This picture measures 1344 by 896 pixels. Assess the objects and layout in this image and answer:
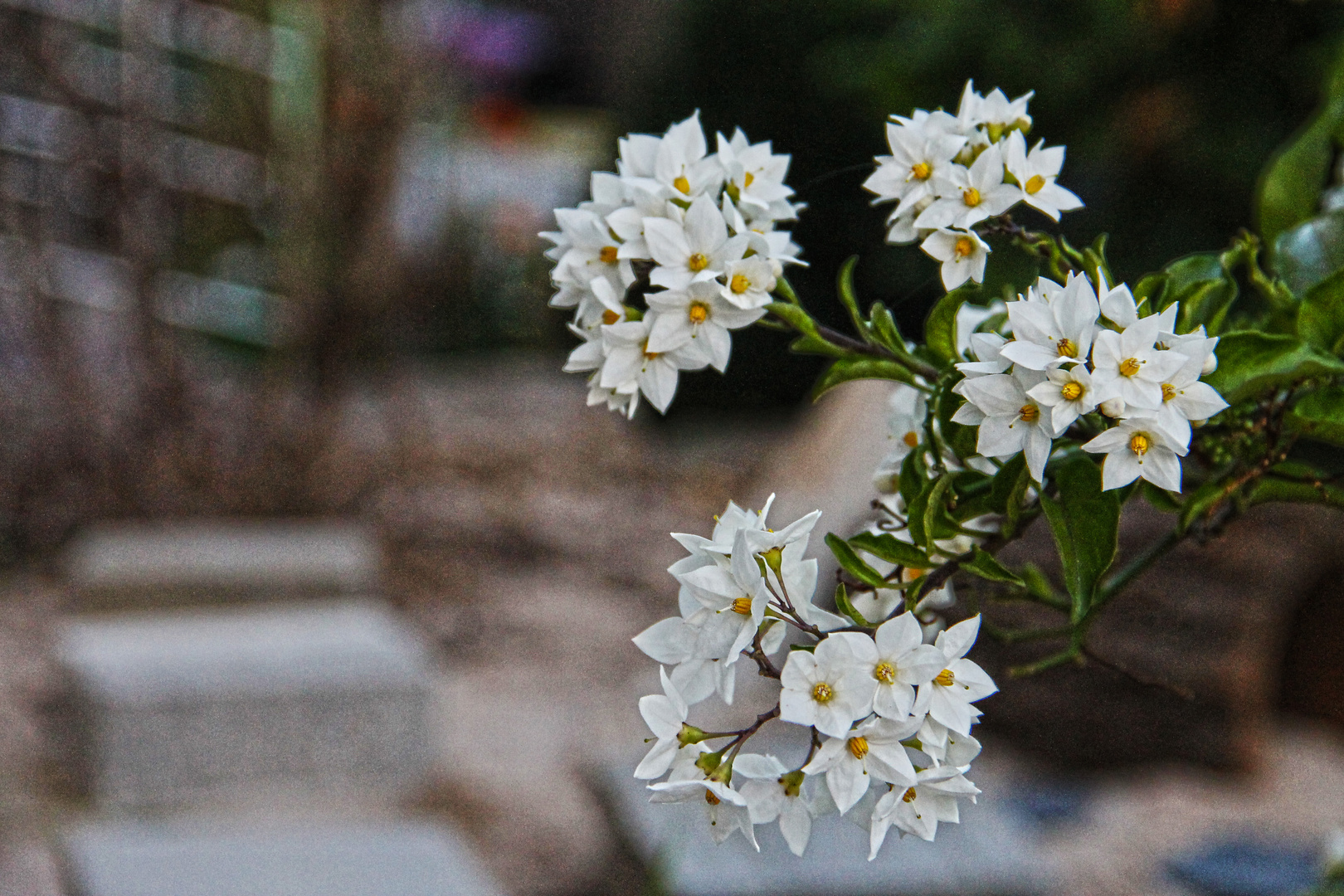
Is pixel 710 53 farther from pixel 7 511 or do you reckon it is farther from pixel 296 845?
pixel 296 845

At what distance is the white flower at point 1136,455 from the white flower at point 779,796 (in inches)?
7.0

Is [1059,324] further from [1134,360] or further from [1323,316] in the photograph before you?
[1323,316]

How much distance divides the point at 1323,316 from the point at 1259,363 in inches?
3.5

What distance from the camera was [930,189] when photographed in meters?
0.66

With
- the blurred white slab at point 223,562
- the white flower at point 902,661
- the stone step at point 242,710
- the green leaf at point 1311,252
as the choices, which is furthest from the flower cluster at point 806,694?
the blurred white slab at point 223,562

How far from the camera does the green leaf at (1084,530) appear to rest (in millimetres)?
616

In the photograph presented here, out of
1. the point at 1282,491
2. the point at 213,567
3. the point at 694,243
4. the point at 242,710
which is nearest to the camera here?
the point at 694,243

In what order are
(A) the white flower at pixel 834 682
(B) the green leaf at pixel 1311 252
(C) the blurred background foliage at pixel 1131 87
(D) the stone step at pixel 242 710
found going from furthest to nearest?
(C) the blurred background foliage at pixel 1131 87 → (D) the stone step at pixel 242 710 → (B) the green leaf at pixel 1311 252 → (A) the white flower at pixel 834 682

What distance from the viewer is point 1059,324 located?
1.82 feet

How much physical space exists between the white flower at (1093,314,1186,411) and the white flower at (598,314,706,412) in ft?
0.61

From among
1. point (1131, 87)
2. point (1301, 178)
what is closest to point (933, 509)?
point (1301, 178)

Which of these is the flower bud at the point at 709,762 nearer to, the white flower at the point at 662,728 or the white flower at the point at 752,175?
the white flower at the point at 662,728

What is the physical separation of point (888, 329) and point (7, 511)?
387cm

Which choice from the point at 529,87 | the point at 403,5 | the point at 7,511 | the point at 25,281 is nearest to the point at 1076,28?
the point at 403,5
